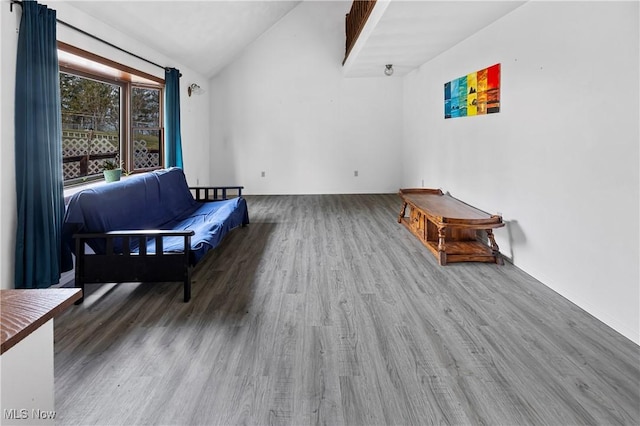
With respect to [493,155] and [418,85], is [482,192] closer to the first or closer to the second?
[493,155]

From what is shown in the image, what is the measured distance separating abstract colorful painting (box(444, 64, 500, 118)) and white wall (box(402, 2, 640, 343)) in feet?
0.37

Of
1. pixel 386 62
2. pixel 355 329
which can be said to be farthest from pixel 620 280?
pixel 386 62

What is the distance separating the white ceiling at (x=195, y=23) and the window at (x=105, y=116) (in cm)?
45

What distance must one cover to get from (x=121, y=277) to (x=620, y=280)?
3392 mm

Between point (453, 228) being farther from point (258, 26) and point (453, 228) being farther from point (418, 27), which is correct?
point (258, 26)

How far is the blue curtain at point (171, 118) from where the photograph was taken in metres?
5.68

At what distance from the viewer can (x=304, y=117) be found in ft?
27.3

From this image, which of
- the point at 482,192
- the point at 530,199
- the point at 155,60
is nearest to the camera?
the point at 530,199

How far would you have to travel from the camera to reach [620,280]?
2508 millimetres

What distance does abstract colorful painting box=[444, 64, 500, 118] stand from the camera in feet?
13.7

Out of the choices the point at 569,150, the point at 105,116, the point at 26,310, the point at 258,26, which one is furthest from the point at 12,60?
the point at 258,26

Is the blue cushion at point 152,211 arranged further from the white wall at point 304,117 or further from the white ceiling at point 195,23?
the white wall at point 304,117

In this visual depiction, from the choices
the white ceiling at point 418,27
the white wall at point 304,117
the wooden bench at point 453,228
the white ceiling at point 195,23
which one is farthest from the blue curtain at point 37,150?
the white wall at point 304,117

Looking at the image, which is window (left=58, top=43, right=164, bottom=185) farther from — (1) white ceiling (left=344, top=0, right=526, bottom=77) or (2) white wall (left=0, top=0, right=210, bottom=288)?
(1) white ceiling (left=344, top=0, right=526, bottom=77)
